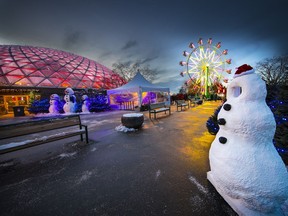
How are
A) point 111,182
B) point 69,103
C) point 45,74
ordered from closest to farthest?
1. point 111,182
2. point 69,103
3. point 45,74

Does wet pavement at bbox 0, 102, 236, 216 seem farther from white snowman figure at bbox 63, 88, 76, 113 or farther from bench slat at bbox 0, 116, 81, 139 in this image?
white snowman figure at bbox 63, 88, 76, 113

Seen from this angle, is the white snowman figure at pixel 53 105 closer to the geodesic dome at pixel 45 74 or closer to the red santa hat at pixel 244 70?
the geodesic dome at pixel 45 74

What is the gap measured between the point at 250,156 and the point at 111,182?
6.82 ft

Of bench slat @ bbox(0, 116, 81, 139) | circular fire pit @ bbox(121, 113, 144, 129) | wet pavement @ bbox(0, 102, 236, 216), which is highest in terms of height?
bench slat @ bbox(0, 116, 81, 139)

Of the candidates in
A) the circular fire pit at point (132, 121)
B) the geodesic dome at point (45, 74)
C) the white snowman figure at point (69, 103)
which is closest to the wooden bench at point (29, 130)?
the circular fire pit at point (132, 121)

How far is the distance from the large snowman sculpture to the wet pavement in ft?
1.20

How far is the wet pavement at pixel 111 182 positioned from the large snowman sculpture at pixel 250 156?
14.4 inches

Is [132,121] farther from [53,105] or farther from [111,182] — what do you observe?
[53,105]

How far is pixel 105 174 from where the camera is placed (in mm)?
2293

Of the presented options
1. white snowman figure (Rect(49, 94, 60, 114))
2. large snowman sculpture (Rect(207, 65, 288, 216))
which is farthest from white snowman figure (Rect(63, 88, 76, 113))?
large snowman sculpture (Rect(207, 65, 288, 216))

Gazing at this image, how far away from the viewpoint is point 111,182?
6.75 feet

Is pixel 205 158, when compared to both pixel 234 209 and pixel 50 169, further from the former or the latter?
pixel 50 169

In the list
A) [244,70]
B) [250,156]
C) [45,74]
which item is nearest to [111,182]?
[250,156]

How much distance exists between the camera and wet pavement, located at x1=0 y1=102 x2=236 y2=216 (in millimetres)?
1562
